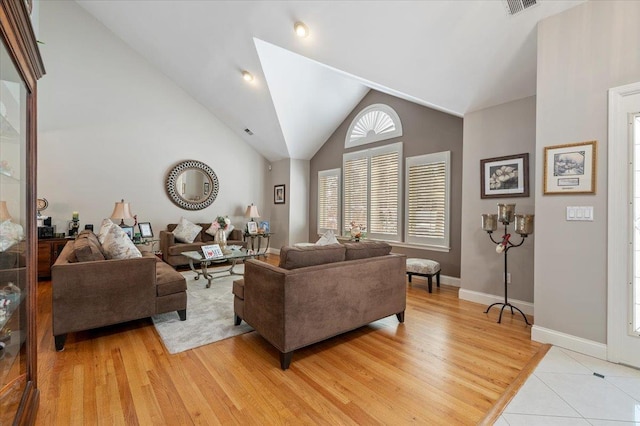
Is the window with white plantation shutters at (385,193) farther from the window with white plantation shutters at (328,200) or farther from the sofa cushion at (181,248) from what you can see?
the sofa cushion at (181,248)

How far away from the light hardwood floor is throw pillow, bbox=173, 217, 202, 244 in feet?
9.05

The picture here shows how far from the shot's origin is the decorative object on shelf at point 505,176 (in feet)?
11.3

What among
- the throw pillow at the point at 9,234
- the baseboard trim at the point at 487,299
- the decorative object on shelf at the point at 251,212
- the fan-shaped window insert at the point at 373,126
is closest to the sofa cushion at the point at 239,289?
the throw pillow at the point at 9,234

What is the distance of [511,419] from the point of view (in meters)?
1.67

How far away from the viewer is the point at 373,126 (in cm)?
582

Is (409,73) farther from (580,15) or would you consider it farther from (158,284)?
(158,284)

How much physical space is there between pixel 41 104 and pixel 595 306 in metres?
8.07

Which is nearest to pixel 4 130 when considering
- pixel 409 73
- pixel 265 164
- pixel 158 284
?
pixel 158 284

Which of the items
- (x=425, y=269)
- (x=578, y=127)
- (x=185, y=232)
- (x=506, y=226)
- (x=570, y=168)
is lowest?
(x=425, y=269)

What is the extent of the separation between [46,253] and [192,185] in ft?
8.99

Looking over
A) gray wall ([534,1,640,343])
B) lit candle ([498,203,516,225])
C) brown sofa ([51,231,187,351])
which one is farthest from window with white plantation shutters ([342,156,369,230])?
brown sofa ([51,231,187,351])

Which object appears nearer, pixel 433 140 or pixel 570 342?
pixel 570 342

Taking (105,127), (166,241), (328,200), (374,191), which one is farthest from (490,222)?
(105,127)

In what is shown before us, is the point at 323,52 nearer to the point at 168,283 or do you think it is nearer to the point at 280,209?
the point at 168,283
